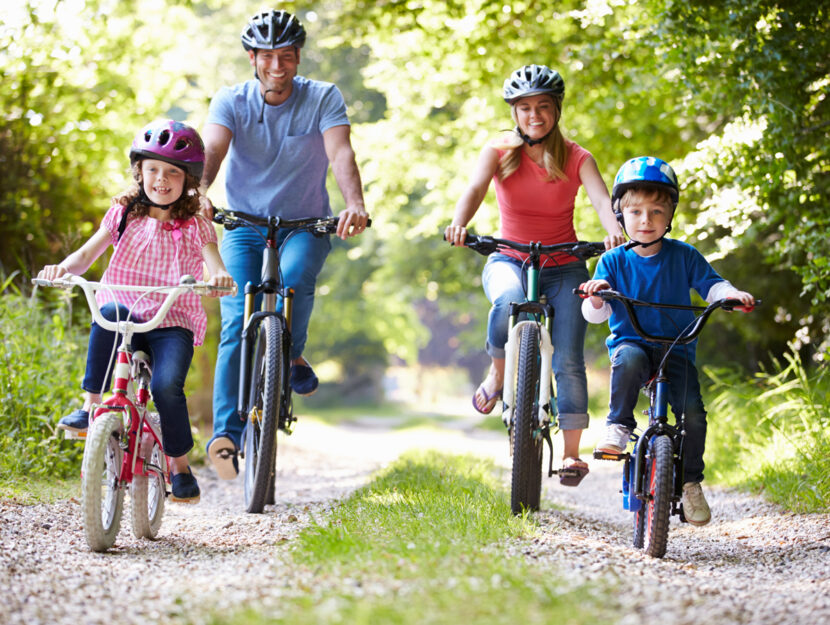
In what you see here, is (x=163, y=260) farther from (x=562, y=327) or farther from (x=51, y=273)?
(x=562, y=327)

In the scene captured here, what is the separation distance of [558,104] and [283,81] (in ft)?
5.28

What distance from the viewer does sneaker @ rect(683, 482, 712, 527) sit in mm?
4316

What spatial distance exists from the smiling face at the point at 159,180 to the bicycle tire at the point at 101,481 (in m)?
1.14

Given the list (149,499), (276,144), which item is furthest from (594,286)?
(149,499)

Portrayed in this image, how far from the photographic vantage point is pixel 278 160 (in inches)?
218

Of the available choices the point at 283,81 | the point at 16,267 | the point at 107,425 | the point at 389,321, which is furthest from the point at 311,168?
the point at 389,321

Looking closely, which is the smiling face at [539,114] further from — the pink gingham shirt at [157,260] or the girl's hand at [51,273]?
the girl's hand at [51,273]

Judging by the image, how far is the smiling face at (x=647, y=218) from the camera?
4516mm

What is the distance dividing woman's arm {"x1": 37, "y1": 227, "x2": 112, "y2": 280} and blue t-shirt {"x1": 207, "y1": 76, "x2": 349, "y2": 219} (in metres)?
1.20

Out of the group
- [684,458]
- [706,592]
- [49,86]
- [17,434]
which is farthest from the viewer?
[49,86]

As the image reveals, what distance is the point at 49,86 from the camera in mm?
10180

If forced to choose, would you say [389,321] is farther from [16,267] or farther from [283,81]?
[283,81]

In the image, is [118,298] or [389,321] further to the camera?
[389,321]

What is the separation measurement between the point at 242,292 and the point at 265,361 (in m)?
0.56
